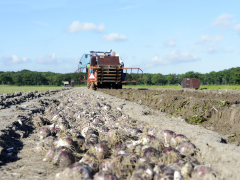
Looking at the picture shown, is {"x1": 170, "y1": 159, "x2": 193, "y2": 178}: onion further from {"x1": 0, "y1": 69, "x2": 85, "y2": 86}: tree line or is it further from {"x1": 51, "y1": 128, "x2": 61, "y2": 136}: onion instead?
{"x1": 0, "y1": 69, "x2": 85, "y2": 86}: tree line

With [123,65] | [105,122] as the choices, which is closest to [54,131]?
[105,122]

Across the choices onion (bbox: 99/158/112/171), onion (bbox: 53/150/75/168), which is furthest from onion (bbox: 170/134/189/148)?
onion (bbox: 53/150/75/168)

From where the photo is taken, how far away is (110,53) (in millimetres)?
19156

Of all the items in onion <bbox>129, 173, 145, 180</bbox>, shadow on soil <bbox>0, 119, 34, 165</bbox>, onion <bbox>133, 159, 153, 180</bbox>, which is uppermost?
onion <bbox>133, 159, 153, 180</bbox>

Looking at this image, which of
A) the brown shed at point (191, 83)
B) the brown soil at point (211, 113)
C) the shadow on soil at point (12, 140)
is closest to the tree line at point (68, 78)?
the brown shed at point (191, 83)

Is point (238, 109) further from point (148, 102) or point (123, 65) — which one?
point (123, 65)

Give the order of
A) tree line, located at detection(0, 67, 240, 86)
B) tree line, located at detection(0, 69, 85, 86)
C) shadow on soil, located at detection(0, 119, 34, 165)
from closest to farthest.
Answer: shadow on soil, located at detection(0, 119, 34, 165)
tree line, located at detection(0, 69, 85, 86)
tree line, located at detection(0, 67, 240, 86)

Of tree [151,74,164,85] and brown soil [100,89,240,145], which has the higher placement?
tree [151,74,164,85]

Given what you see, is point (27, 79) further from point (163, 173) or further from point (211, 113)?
point (163, 173)

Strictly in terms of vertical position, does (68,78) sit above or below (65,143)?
above

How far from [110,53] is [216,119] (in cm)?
1531

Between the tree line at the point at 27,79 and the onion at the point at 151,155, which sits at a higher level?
the tree line at the point at 27,79

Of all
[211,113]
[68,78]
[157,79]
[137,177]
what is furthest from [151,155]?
[157,79]

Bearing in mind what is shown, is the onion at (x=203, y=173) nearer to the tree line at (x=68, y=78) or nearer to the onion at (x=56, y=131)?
the onion at (x=56, y=131)
